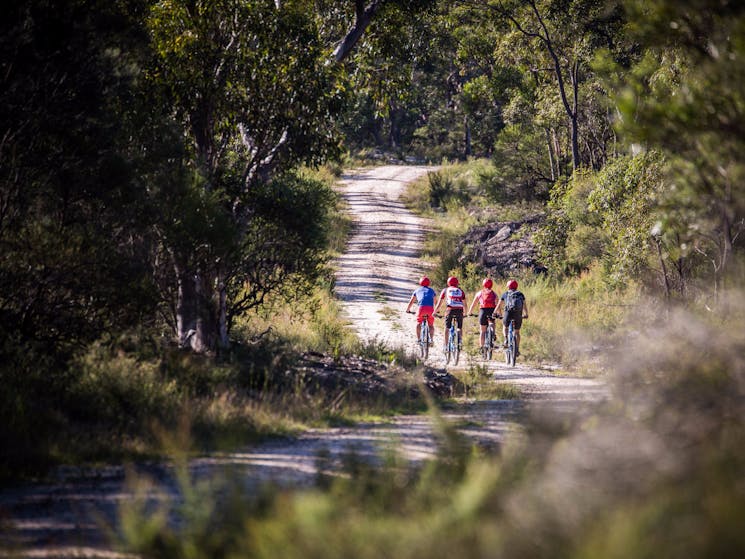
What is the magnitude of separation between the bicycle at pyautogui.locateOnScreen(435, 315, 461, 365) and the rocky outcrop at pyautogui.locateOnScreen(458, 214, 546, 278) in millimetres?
11002

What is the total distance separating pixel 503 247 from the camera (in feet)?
96.6

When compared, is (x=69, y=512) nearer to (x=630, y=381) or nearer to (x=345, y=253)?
(x=630, y=381)

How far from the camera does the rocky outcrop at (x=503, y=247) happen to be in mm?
27781

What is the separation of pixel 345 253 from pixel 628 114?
27.0m

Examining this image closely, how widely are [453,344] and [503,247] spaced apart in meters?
13.4

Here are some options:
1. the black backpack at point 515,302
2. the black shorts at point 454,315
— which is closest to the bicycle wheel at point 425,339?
the black shorts at point 454,315

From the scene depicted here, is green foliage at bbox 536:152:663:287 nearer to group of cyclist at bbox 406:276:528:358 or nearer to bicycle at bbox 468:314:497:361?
group of cyclist at bbox 406:276:528:358

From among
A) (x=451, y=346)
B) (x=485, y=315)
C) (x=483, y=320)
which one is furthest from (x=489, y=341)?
(x=451, y=346)

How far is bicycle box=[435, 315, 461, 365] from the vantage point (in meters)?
16.6

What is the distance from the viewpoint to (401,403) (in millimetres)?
11719

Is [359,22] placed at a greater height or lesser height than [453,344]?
greater

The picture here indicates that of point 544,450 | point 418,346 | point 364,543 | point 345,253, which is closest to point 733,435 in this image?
point 544,450

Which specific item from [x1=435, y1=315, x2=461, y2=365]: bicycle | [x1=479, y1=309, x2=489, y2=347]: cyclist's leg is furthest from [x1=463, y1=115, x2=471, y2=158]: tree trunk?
[x1=435, y1=315, x2=461, y2=365]: bicycle

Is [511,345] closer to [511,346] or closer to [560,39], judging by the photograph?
[511,346]
